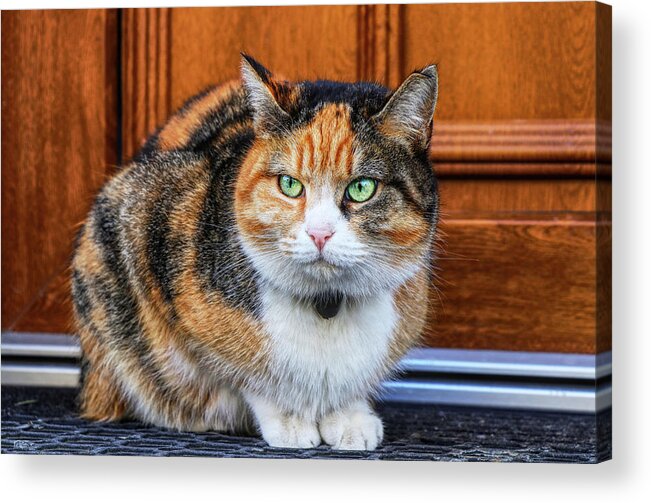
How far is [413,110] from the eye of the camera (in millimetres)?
Result: 1440

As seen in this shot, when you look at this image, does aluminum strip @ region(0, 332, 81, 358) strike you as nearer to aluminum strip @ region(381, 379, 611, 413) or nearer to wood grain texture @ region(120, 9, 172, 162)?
wood grain texture @ region(120, 9, 172, 162)

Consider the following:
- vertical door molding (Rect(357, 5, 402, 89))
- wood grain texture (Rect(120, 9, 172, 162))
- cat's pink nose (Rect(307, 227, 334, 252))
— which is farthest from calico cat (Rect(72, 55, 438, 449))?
vertical door molding (Rect(357, 5, 402, 89))

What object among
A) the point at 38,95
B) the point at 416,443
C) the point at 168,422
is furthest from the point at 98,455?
the point at 38,95

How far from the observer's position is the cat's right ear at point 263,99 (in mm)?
1468

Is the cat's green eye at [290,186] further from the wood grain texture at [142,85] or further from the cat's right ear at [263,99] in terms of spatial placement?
the wood grain texture at [142,85]

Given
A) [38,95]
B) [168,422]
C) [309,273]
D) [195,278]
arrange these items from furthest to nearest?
[38,95] → [168,422] → [195,278] → [309,273]

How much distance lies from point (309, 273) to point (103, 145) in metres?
0.62

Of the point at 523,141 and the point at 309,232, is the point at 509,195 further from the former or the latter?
the point at 309,232

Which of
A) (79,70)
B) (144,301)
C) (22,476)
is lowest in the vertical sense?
(22,476)

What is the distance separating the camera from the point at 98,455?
5.24 feet

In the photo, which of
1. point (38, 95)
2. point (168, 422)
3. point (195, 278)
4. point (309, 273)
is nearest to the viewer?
point (309, 273)

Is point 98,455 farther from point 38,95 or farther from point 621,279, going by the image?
point 621,279

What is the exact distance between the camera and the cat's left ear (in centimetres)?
142

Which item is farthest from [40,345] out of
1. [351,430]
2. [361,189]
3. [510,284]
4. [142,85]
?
[510,284]
